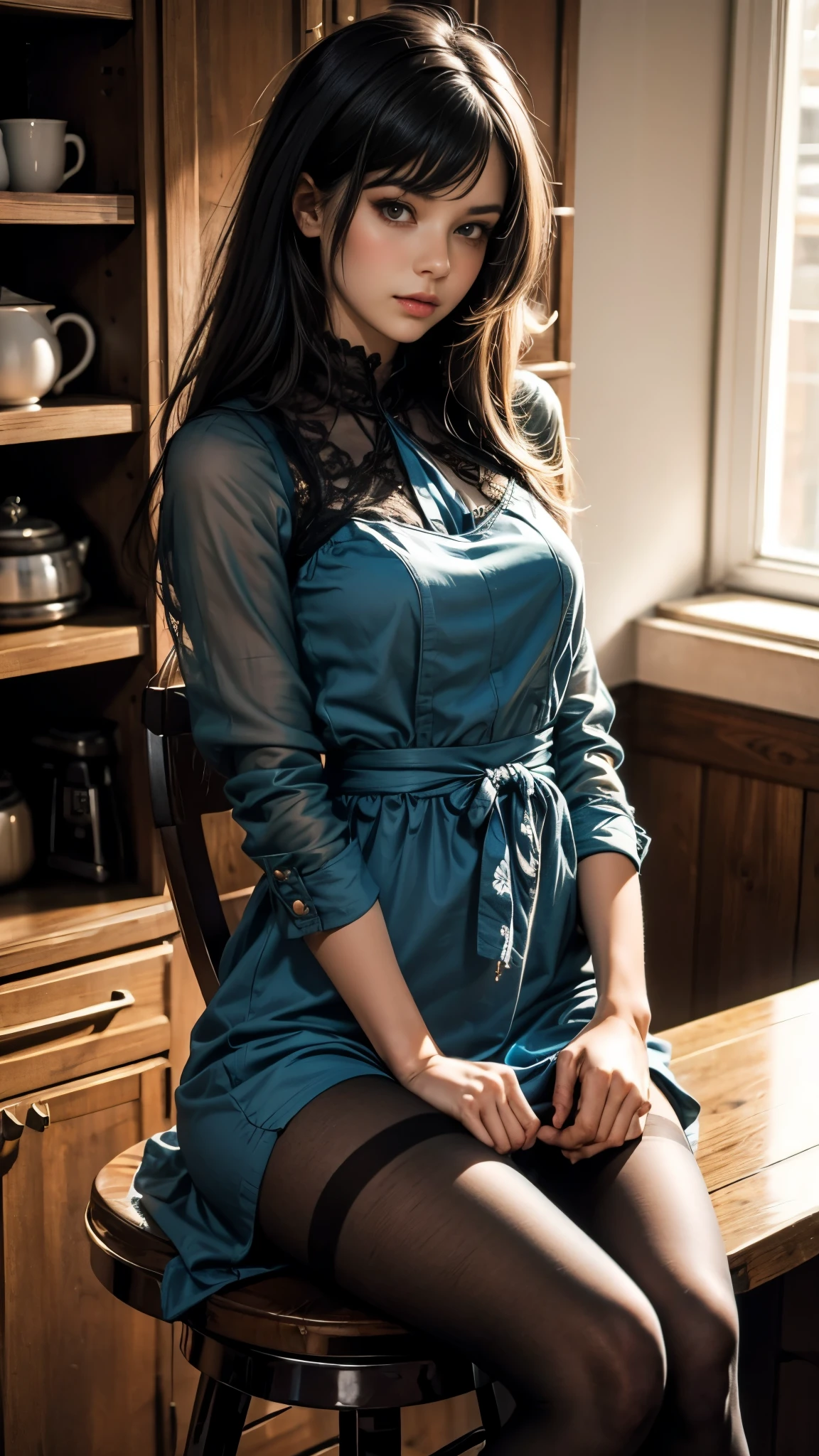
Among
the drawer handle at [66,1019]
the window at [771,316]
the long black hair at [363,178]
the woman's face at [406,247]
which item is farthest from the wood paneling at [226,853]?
the window at [771,316]

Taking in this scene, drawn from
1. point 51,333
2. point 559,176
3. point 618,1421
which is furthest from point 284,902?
point 559,176

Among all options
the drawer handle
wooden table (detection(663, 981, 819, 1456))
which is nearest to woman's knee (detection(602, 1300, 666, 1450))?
wooden table (detection(663, 981, 819, 1456))

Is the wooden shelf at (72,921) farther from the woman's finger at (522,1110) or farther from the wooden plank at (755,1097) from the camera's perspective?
the woman's finger at (522,1110)

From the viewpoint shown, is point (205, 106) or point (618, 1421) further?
point (205, 106)

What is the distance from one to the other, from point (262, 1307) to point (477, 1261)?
218mm

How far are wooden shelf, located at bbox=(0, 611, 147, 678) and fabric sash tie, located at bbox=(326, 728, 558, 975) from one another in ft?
2.05

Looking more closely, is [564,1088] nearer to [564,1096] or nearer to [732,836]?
[564,1096]

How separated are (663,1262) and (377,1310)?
0.23m

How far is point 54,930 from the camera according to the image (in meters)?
2.03

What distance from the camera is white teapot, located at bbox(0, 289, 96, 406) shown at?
1.93 metres

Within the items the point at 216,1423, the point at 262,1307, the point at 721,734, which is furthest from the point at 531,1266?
the point at 721,734

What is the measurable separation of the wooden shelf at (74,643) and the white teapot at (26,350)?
0.96 ft

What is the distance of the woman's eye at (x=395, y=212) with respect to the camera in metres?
1.42

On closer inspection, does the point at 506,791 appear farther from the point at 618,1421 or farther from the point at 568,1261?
the point at 618,1421
